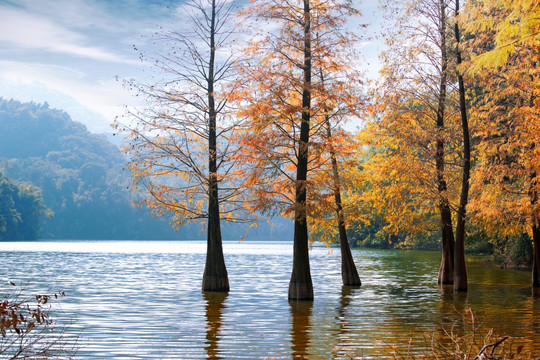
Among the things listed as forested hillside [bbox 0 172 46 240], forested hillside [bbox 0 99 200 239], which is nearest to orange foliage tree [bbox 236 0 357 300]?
forested hillside [bbox 0 172 46 240]

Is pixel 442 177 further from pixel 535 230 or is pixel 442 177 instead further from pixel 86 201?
pixel 86 201

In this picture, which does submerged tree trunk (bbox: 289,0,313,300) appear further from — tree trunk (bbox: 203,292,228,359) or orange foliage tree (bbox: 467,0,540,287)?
orange foliage tree (bbox: 467,0,540,287)

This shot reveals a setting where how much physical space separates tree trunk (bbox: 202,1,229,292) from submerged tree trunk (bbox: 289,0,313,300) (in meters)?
4.20

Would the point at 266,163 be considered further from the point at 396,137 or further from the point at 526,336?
the point at 526,336

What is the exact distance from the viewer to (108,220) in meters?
174

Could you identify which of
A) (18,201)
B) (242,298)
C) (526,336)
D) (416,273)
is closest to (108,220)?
(18,201)

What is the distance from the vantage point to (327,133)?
24.7 metres

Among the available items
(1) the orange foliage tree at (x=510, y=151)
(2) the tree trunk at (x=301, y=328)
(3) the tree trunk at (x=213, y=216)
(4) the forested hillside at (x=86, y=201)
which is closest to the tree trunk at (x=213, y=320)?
(3) the tree trunk at (x=213, y=216)

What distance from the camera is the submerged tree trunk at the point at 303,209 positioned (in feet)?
70.3

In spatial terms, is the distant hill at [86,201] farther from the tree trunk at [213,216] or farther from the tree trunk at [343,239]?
the tree trunk at [213,216]

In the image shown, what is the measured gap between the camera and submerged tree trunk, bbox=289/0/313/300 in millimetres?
21422

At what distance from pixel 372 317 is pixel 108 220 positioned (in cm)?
16244

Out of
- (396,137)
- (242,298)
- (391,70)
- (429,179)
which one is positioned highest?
(391,70)

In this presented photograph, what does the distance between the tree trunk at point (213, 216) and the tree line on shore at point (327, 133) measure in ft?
0.19
